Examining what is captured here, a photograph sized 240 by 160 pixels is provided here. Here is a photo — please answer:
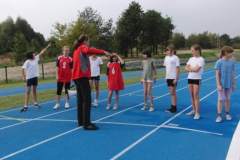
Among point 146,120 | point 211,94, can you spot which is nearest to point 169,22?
point 211,94

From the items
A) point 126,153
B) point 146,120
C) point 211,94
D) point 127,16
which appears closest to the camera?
point 126,153

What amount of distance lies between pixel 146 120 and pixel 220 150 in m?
3.34

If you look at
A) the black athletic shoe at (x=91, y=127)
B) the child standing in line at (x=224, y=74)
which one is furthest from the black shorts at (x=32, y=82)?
the child standing in line at (x=224, y=74)

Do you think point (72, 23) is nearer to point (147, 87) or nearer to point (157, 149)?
point (147, 87)

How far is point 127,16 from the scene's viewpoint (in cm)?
7475

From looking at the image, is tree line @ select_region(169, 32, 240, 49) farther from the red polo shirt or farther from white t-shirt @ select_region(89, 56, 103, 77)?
the red polo shirt

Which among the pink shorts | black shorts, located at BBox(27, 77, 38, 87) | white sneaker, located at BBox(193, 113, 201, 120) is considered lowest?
white sneaker, located at BBox(193, 113, 201, 120)

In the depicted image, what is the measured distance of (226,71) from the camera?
33.8 feet

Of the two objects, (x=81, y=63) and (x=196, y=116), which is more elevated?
(x=81, y=63)

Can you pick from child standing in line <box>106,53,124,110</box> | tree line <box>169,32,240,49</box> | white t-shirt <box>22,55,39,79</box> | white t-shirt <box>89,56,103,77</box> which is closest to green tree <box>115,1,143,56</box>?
tree line <box>169,32,240,49</box>

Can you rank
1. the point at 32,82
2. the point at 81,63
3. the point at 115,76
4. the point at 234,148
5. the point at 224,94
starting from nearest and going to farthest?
1. the point at 234,148
2. the point at 81,63
3. the point at 224,94
4. the point at 115,76
5. the point at 32,82

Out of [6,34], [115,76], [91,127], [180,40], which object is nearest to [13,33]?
[6,34]

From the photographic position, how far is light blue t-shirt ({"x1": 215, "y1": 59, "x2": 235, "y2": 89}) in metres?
10.3

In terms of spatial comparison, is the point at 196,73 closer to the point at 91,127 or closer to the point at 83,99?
the point at 83,99
